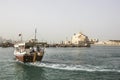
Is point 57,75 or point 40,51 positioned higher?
point 40,51

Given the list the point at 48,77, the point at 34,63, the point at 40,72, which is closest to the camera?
the point at 48,77

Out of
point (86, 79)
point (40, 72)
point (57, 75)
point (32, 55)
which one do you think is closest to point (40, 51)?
point (32, 55)

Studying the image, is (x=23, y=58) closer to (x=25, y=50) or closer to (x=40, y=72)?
(x=25, y=50)

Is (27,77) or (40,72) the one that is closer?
(27,77)

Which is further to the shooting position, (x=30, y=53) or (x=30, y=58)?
(x=30, y=53)

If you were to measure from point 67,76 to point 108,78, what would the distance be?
5.52 metres

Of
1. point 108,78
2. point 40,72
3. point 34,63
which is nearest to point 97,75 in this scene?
point 108,78

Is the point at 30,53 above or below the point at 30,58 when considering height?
above

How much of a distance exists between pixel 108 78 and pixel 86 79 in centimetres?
297

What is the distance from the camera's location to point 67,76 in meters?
34.1

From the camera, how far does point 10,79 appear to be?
33.4 metres

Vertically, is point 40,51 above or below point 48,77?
above

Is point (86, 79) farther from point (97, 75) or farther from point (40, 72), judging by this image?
point (40, 72)

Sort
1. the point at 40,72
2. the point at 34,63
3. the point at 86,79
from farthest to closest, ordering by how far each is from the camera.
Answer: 1. the point at 34,63
2. the point at 40,72
3. the point at 86,79
